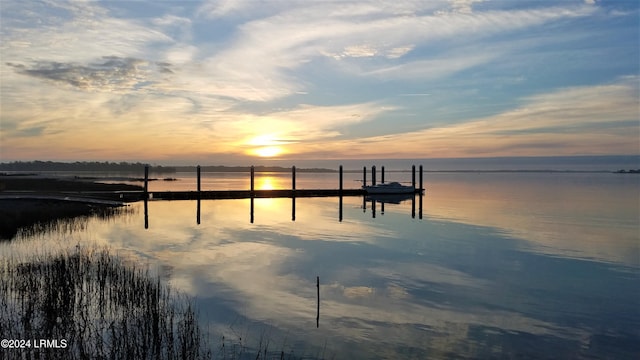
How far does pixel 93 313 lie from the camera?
1148 centimetres

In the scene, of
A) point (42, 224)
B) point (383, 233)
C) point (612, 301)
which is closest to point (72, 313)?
point (612, 301)

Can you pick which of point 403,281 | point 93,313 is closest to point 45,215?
point 93,313

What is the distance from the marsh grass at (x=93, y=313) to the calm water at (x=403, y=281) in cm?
124

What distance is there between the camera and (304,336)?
1101cm

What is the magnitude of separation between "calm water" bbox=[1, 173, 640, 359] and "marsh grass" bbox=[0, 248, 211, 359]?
124 cm

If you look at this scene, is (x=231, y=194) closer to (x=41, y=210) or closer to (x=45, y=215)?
(x=41, y=210)

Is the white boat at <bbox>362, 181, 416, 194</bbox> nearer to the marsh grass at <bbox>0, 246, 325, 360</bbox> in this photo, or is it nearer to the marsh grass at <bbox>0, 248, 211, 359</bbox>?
the marsh grass at <bbox>0, 248, 211, 359</bbox>

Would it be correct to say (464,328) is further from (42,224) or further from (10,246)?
(42,224)

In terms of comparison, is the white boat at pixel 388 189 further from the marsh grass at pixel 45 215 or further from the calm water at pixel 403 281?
the marsh grass at pixel 45 215

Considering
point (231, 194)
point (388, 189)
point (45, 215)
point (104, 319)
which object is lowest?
point (104, 319)

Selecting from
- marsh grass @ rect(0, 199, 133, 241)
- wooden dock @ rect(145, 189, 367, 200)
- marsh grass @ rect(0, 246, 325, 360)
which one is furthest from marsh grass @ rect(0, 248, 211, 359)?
wooden dock @ rect(145, 189, 367, 200)

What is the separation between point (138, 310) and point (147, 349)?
2927 mm

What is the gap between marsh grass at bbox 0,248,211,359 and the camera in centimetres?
895

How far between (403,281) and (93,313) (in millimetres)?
10067
